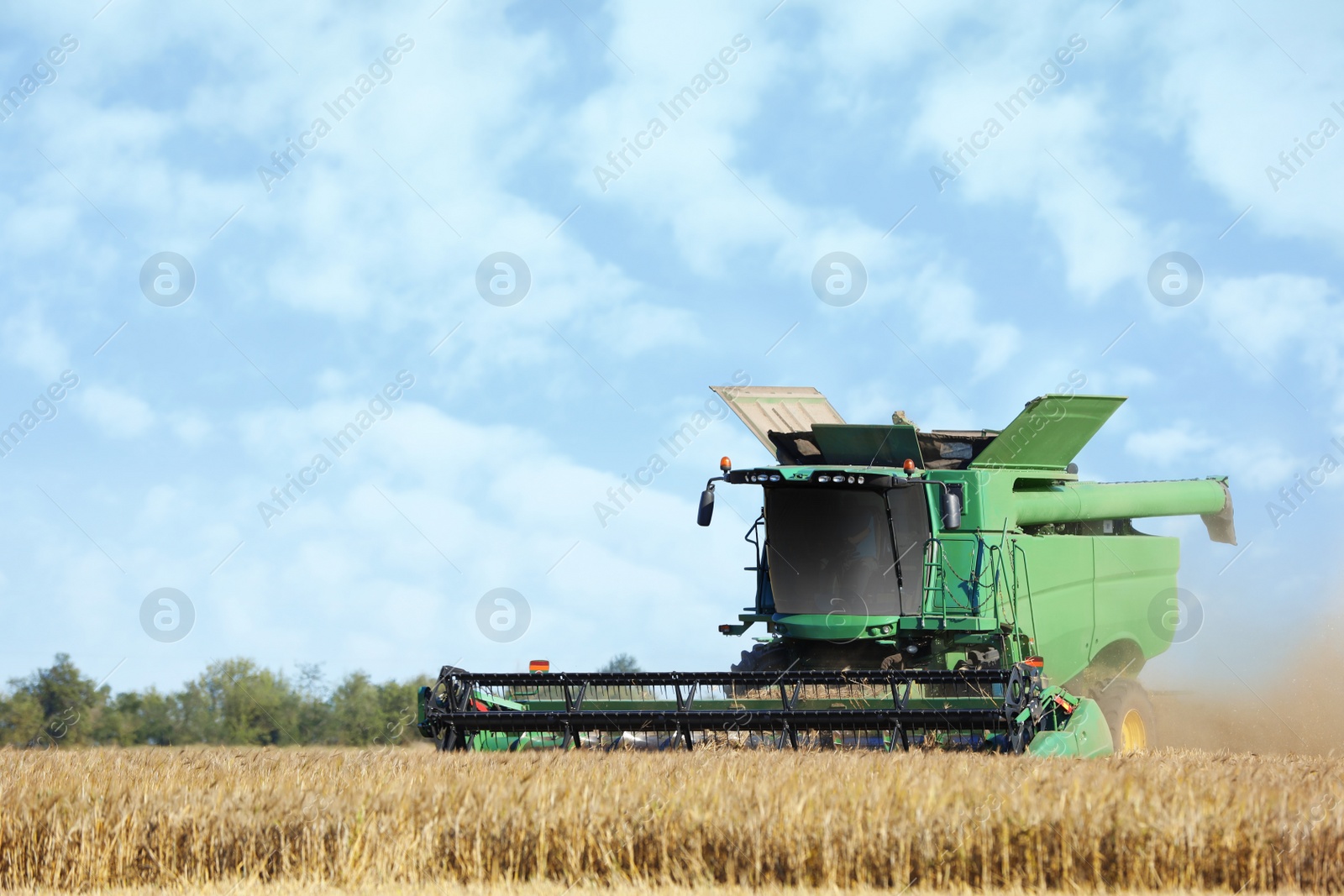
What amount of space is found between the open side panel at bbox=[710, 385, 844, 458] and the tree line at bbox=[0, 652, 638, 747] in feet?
31.5

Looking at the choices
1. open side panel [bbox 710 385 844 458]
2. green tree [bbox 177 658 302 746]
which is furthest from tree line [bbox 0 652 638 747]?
open side panel [bbox 710 385 844 458]

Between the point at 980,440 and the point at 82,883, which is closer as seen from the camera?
the point at 82,883

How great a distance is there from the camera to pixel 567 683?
28.8ft

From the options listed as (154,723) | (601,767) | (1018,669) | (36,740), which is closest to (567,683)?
(601,767)

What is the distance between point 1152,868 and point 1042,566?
4709 millimetres

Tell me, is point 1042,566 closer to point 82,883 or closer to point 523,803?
point 523,803

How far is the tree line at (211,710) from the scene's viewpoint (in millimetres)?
21562

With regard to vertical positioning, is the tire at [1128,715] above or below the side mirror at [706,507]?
below

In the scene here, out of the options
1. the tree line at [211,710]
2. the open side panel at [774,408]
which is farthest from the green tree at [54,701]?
the open side panel at [774,408]

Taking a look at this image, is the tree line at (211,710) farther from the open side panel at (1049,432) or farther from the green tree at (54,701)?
the open side panel at (1049,432)

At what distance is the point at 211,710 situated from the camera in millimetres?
22203

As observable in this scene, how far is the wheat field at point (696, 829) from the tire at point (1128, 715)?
12.5 ft

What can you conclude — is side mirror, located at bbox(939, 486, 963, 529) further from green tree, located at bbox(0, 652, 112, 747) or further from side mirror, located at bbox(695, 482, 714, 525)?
green tree, located at bbox(0, 652, 112, 747)

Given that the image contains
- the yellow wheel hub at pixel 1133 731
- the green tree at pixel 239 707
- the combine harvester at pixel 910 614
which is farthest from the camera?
the green tree at pixel 239 707
